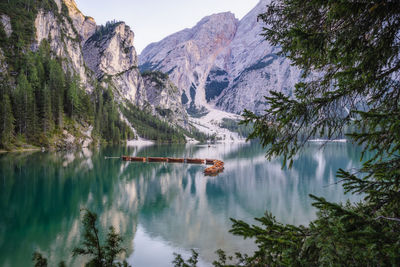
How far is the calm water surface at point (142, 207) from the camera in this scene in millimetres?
11883

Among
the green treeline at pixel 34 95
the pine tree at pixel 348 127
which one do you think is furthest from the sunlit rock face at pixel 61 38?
the pine tree at pixel 348 127

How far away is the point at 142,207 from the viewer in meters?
19.5

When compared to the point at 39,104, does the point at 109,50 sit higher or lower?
higher

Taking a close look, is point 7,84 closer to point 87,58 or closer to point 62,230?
point 62,230

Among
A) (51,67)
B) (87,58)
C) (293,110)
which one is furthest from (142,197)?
(87,58)

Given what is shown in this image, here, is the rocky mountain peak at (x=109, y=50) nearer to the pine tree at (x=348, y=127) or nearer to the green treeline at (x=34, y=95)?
the green treeline at (x=34, y=95)

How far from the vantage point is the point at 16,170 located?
94.7ft

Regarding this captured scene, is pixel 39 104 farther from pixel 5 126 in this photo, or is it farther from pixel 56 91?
pixel 5 126

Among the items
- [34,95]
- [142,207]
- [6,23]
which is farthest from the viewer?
[6,23]

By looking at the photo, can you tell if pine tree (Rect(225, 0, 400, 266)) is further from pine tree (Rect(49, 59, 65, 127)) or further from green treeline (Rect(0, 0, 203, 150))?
pine tree (Rect(49, 59, 65, 127))

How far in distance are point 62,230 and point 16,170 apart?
2102 cm

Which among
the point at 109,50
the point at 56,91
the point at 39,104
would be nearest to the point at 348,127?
the point at 39,104

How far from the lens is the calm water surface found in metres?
11.9

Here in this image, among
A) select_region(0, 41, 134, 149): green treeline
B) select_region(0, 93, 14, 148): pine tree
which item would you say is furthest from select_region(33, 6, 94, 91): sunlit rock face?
select_region(0, 93, 14, 148): pine tree
